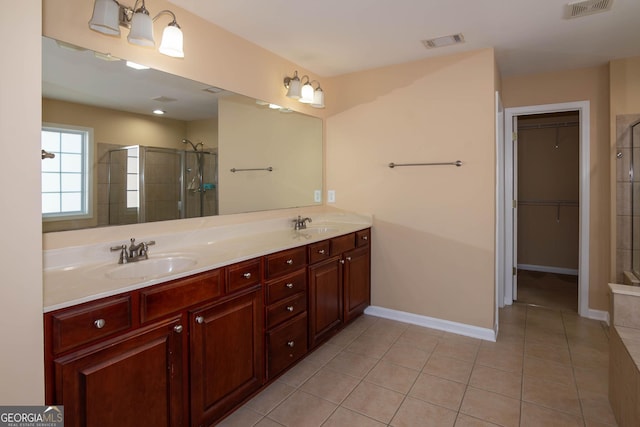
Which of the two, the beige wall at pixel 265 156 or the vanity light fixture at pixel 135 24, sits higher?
the vanity light fixture at pixel 135 24

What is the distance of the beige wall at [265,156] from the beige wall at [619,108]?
101 inches

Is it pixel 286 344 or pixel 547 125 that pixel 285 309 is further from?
pixel 547 125

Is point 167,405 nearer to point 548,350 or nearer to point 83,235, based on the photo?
point 83,235

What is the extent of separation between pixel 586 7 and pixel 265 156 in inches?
90.7

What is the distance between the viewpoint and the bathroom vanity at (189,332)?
1223 millimetres

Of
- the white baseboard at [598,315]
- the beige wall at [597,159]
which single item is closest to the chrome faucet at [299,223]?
the beige wall at [597,159]

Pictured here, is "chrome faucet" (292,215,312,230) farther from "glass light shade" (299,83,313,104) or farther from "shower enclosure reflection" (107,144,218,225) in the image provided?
"glass light shade" (299,83,313,104)

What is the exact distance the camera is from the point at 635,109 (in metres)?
2.99

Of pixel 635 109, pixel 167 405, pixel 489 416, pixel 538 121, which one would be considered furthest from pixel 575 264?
pixel 167 405

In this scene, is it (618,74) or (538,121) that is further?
(538,121)

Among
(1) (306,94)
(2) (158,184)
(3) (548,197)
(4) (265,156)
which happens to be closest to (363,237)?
(4) (265,156)

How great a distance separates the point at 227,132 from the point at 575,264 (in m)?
4.88

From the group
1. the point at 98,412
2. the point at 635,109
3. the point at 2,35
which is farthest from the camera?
the point at 635,109

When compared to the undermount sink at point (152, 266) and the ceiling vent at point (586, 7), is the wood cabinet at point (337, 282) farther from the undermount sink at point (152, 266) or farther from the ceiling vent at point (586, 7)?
the ceiling vent at point (586, 7)
